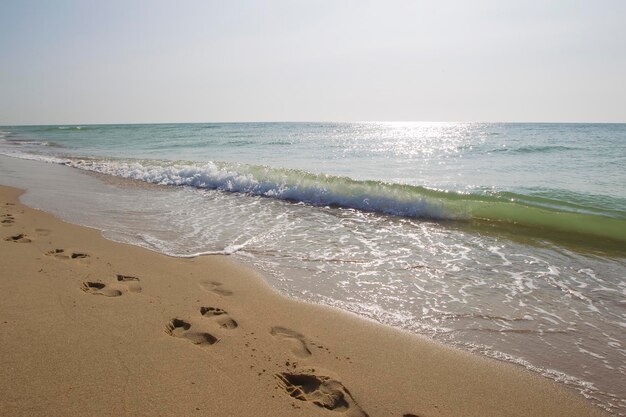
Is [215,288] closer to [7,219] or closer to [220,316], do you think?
[220,316]

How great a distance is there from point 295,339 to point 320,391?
0.69 metres

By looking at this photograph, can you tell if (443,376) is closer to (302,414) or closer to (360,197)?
(302,414)

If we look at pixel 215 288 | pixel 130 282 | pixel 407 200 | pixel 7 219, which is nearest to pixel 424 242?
pixel 407 200

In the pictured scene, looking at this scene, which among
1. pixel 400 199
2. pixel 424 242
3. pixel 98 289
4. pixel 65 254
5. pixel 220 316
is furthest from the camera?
pixel 400 199

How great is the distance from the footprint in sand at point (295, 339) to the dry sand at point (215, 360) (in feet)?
0.05

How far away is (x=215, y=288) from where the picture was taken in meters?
4.08

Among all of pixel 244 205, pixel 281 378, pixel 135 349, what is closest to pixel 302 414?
pixel 281 378

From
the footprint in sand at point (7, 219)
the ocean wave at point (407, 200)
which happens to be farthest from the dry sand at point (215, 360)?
the ocean wave at point (407, 200)

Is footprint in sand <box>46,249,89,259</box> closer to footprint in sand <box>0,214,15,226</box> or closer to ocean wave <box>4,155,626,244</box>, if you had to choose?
footprint in sand <box>0,214,15,226</box>

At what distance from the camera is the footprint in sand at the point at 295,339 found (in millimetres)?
2961

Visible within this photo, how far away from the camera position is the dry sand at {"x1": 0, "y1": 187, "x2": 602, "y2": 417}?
2.29 meters

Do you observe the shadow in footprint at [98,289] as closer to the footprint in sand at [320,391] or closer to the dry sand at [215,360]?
the dry sand at [215,360]

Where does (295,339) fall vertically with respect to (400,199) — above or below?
below

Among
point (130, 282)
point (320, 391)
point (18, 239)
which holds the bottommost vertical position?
point (320, 391)
